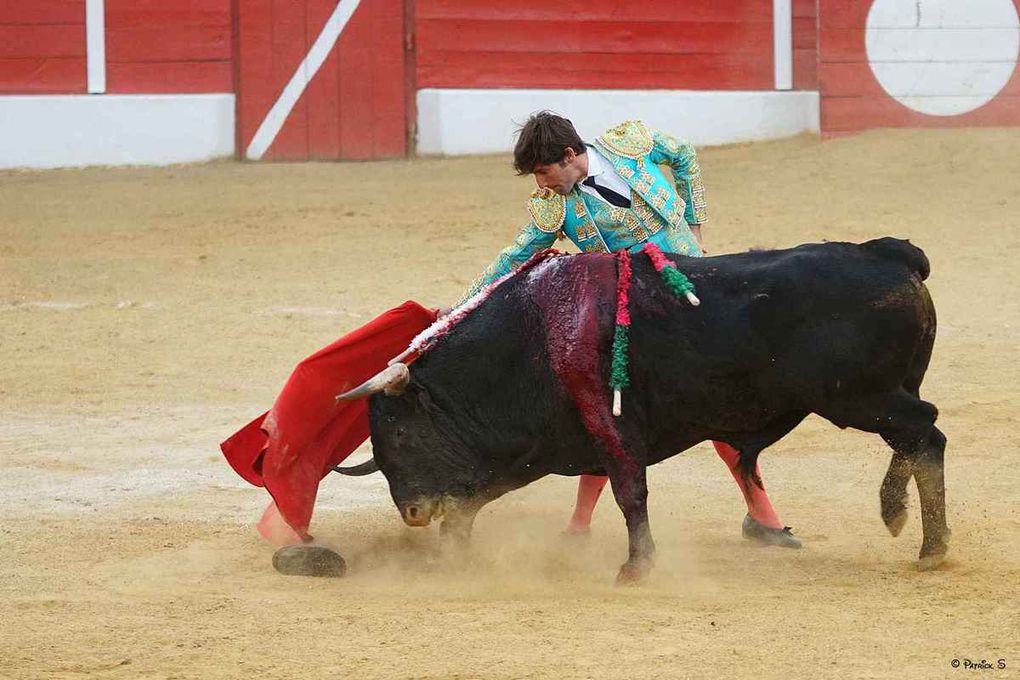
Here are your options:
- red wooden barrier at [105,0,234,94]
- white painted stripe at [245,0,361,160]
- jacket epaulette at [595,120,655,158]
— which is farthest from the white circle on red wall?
jacket epaulette at [595,120,655,158]

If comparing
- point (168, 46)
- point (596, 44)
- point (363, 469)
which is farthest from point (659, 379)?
point (168, 46)

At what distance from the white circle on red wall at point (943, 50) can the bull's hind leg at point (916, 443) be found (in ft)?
22.8

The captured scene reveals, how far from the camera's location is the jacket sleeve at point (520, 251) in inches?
161

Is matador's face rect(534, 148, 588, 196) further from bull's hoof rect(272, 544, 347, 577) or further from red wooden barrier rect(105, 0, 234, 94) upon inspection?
red wooden barrier rect(105, 0, 234, 94)

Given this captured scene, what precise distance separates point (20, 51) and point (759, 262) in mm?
7359

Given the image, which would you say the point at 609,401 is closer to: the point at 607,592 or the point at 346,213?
the point at 607,592

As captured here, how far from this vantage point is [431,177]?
31.9 ft

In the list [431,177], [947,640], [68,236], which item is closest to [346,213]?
[431,177]

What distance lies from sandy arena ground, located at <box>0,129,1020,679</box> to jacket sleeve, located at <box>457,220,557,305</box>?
0.72 m

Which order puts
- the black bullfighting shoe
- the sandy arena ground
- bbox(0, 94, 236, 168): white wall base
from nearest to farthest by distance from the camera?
the sandy arena ground < the black bullfighting shoe < bbox(0, 94, 236, 168): white wall base

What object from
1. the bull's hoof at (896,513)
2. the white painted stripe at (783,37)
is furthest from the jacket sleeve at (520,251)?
the white painted stripe at (783,37)

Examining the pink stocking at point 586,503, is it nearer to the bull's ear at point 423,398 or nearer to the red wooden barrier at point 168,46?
the bull's ear at point 423,398

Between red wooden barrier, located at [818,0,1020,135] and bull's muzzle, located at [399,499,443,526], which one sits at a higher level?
red wooden barrier, located at [818,0,1020,135]

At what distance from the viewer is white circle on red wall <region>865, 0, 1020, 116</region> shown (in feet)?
33.4
